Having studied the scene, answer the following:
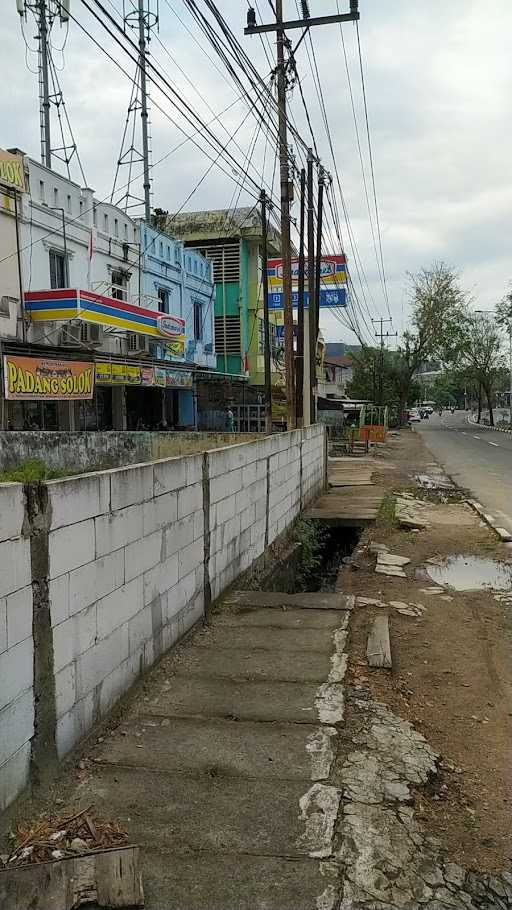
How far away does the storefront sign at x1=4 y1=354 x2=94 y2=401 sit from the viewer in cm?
1227

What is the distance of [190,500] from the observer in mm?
5824

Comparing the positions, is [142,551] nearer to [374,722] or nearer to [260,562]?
[374,722]

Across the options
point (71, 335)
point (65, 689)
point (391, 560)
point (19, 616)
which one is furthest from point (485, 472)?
point (19, 616)

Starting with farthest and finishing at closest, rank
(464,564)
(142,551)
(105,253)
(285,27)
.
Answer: (105,253) < (285,27) < (464,564) < (142,551)

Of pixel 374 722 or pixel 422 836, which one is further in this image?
pixel 374 722

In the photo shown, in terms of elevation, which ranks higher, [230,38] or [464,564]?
[230,38]

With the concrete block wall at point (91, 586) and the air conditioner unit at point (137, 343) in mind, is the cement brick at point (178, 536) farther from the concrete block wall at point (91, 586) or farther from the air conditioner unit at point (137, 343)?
the air conditioner unit at point (137, 343)

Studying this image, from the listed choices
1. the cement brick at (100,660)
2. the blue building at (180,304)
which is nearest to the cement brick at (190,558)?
the cement brick at (100,660)

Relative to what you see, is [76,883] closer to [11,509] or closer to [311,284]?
[11,509]

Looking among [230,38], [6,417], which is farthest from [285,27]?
[6,417]

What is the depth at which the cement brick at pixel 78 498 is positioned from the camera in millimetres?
3477

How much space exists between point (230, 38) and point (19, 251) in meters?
7.40

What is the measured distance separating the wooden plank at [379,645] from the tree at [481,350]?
55155 millimetres

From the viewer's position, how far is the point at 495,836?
10.4 feet
